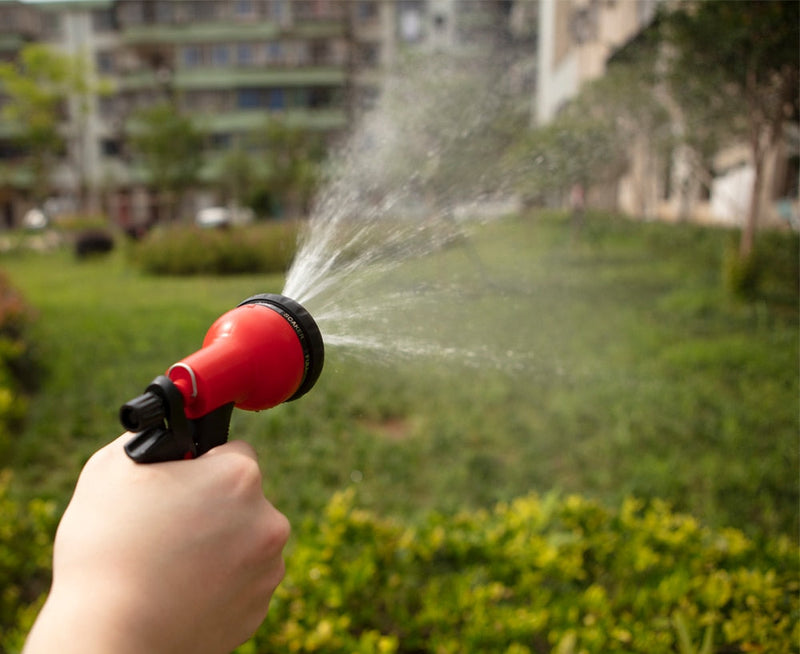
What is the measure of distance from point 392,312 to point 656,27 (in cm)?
147

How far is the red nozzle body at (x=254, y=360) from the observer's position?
922 millimetres

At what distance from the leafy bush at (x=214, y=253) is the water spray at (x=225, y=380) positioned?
10.0 m

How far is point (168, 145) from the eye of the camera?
26281 millimetres

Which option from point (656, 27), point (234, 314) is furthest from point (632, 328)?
point (234, 314)

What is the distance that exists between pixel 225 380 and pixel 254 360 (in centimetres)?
5

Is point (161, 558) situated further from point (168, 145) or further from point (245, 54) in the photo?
point (245, 54)

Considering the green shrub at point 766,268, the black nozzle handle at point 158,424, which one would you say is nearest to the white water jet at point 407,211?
the black nozzle handle at point 158,424

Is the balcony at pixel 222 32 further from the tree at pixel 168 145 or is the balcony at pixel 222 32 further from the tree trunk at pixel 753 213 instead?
the tree trunk at pixel 753 213

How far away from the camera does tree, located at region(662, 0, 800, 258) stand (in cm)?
190

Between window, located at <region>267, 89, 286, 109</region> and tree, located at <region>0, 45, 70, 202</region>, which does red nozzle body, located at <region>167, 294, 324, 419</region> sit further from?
window, located at <region>267, 89, 286, 109</region>

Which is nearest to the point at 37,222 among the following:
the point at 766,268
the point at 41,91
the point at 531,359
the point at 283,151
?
the point at 41,91

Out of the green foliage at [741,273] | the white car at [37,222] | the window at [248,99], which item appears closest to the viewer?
the green foliage at [741,273]

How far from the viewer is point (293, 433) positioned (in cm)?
412

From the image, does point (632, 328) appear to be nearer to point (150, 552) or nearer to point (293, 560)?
point (293, 560)
